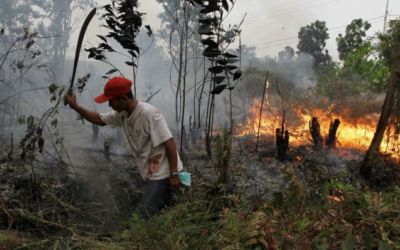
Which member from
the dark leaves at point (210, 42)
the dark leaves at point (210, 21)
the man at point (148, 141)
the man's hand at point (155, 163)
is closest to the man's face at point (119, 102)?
the man at point (148, 141)

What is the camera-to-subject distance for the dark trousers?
13.5 ft

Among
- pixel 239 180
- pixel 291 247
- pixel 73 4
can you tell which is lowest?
pixel 239 180

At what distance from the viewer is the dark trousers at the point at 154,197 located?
412cm

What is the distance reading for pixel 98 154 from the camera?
8.31 meters

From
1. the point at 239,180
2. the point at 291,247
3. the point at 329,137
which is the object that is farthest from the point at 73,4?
the point at 291,247

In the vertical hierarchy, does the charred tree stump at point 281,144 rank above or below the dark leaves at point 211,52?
below

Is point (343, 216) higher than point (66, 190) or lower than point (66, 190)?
higher

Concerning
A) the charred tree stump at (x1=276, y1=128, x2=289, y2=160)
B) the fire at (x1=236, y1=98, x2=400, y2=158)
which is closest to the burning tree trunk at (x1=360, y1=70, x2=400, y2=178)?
the charred tree stump at (x1=276, y1=128, x2=289, y2=160)

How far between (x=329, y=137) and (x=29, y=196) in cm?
714

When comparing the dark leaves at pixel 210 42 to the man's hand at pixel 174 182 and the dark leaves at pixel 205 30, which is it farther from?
the man's hand at pixel 174 182

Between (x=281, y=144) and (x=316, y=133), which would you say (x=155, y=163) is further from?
(x=316, y=133)

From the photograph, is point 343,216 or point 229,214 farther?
point 343,216

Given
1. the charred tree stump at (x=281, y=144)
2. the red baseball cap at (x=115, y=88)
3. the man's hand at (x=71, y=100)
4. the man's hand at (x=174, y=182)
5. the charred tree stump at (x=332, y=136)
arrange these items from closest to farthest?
the red baseball cap at (x=115, y=88)
the man's hand at (x=174, y=182)
the man's hand at (x=71, y=100)
the charred tree stump at (x=281, y=144)
the charred tree stump at (x=332, y=136)

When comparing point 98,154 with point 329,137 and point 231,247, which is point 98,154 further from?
point 231,247
